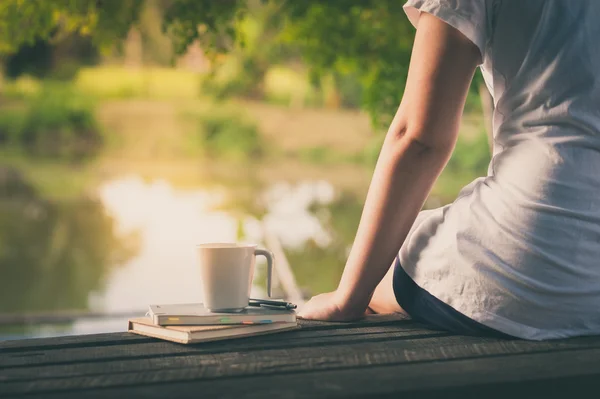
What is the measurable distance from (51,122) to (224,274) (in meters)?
17.1

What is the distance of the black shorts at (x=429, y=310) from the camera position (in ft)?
3.62

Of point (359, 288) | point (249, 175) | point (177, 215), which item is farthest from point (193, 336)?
point (249, 175)

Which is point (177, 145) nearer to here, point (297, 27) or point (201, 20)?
point (297, 27)

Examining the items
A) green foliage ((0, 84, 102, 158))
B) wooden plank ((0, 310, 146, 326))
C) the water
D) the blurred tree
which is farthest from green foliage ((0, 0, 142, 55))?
green foliage ((0, 84, 102, 158))

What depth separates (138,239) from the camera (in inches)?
331

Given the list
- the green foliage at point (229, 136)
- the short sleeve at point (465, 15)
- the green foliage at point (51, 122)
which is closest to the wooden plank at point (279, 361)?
the short sleeve at point (465, 15)

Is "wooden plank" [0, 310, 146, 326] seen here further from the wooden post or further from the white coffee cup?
the white coffee cup

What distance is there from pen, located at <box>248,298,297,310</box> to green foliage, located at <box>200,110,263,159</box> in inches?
685

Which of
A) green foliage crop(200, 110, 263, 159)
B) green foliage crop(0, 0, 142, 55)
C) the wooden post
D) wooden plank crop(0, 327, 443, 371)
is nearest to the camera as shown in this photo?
wooden plank crop(0, 327, 443, 371)

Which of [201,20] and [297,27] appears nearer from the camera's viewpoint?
[201,20]

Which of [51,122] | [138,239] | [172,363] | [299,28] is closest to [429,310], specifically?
[172,363]

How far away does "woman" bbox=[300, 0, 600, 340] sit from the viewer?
105cm

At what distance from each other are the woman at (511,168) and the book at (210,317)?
0.16 meters

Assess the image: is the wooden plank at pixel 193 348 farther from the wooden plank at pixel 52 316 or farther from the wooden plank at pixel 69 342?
Result: the wooden plank at pixel 52 316
